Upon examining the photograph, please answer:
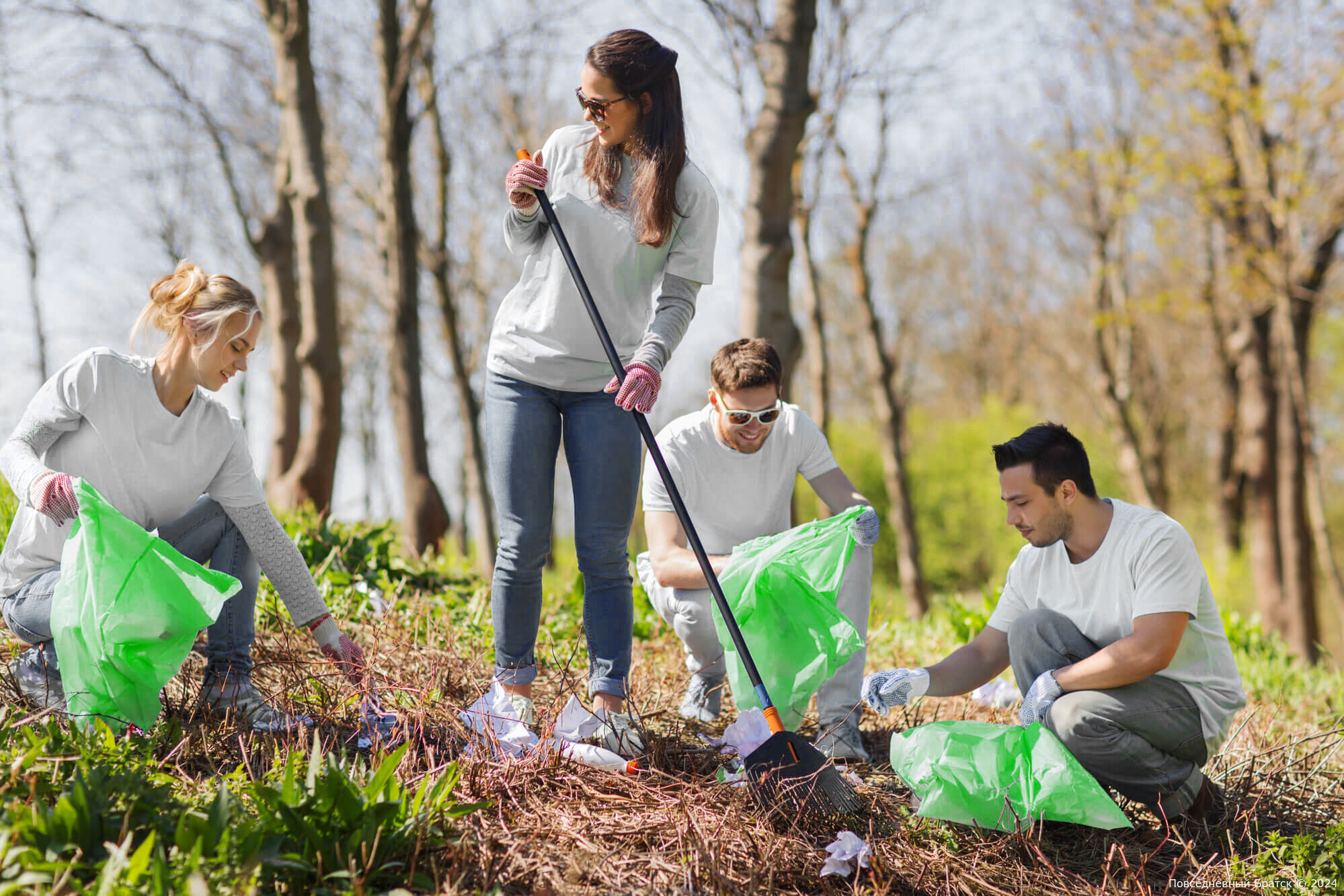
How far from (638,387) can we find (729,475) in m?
0.84

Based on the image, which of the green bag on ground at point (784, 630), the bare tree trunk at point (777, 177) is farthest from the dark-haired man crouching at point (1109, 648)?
the bare tree trunk at point (777, 177)

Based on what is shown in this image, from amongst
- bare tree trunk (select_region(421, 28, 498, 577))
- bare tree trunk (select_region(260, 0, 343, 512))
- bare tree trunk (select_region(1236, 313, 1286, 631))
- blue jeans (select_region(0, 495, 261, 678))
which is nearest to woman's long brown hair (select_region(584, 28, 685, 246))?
blue jeans (select_region(0, 495, 261, 678))

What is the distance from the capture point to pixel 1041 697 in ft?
8.48

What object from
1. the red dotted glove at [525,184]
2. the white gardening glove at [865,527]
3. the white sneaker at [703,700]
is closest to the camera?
the red dotted glove at [525,184]

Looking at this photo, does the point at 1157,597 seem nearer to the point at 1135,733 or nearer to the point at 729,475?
the point at 1135,733

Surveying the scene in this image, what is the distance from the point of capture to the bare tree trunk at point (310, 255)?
6.96 m

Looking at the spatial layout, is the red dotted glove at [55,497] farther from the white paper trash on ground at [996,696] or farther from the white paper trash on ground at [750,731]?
the white paper trash on ground at [996,696]

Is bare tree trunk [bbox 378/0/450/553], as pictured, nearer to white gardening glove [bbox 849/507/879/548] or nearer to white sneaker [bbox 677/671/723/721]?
white sneaker [bbox 677/671/723/721]

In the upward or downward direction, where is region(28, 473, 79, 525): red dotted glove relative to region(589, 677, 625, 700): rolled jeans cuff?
upward

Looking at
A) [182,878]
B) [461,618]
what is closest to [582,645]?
[461,618]

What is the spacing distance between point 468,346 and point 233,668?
44.7 feet

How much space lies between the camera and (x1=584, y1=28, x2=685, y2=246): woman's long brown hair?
8.78ft

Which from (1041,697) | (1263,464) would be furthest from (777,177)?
(1263,464)

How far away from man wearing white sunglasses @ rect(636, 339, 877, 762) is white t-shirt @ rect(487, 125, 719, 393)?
489 mm
